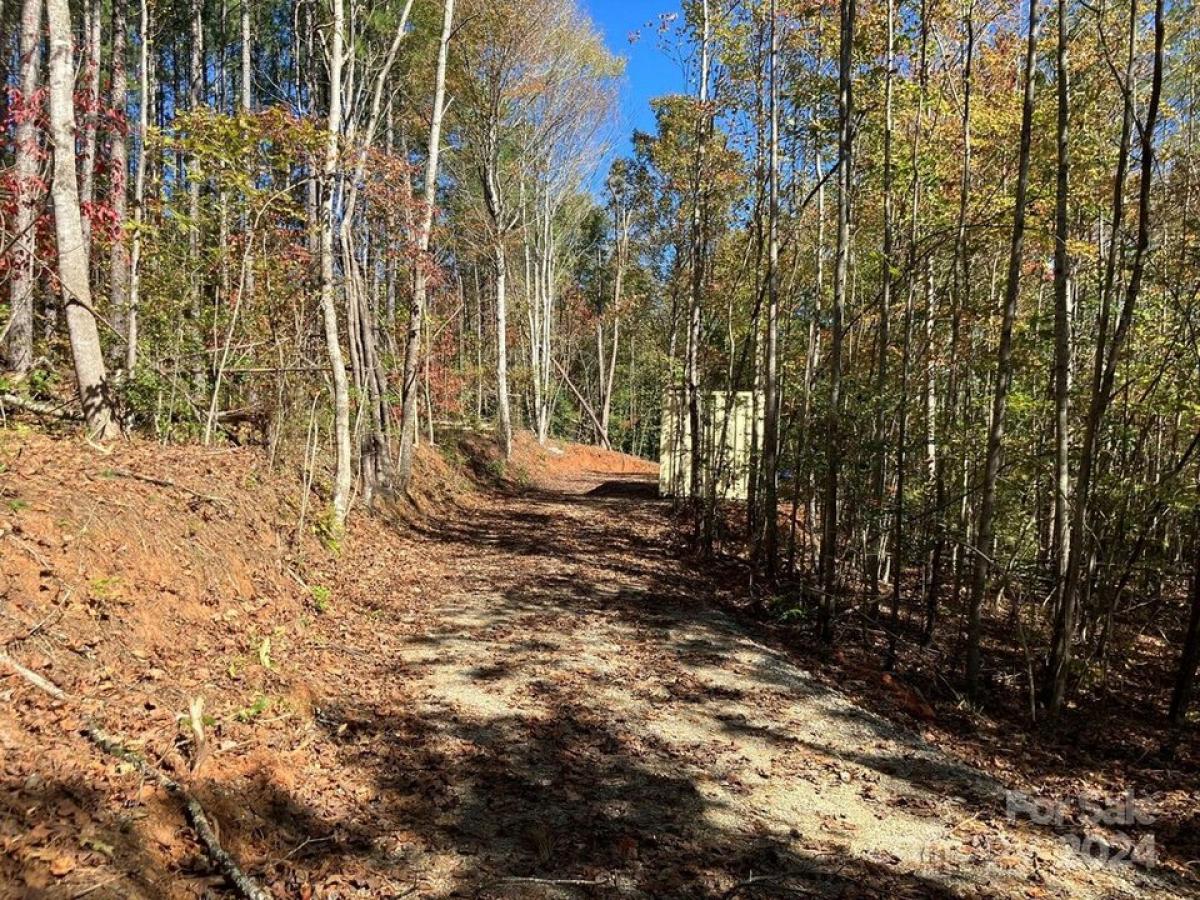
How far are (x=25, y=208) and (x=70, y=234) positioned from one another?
232 cm

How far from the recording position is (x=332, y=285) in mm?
8820

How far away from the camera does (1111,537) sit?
253 inches

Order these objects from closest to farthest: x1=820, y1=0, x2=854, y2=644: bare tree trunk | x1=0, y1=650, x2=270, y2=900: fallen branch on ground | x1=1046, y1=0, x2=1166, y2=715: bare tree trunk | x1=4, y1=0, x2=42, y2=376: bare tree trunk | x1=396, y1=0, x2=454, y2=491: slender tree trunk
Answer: x1=0, y1=650, x2=270, y2=900: fallen branch on ground, x1=1046, y1=0, x2=1166, y2=715: bare tree trunk, x1=820, y1=0, x2=854, y2=644: bare tree trunk, x1=4, y1=0, x2=42, y2=376: bare tree trunk, x1=396, y1=0, x2=454, y2=491: slender tree trunk

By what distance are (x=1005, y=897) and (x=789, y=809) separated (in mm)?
1119

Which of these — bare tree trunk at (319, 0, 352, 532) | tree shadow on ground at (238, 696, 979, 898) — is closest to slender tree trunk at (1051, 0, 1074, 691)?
tree shadow on ground at (238, 696, 979, 898)

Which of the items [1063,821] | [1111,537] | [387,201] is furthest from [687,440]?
[1063,821]

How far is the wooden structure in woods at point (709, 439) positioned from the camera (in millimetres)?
12155

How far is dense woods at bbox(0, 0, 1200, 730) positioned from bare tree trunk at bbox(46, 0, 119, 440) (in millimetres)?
26

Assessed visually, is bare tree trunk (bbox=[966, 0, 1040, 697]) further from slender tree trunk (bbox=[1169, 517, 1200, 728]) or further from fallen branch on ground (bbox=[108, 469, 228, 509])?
fallen branch on ground (bbox=[108, 469, 228, 509])

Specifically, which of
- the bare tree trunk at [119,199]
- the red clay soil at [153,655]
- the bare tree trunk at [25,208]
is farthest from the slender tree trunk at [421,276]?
the bare tree trunk at [25,208]

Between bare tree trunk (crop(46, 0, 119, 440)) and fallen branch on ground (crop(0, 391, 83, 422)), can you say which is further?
fallen branch on ground (crop(0, 391, 83, 422))

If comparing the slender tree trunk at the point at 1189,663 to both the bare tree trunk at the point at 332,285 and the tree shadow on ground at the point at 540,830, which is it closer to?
the tree shadow on ground at the point at 540,830

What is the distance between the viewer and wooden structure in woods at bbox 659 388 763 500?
12.2 m

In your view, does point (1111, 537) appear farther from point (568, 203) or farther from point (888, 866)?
point (568, 203)
